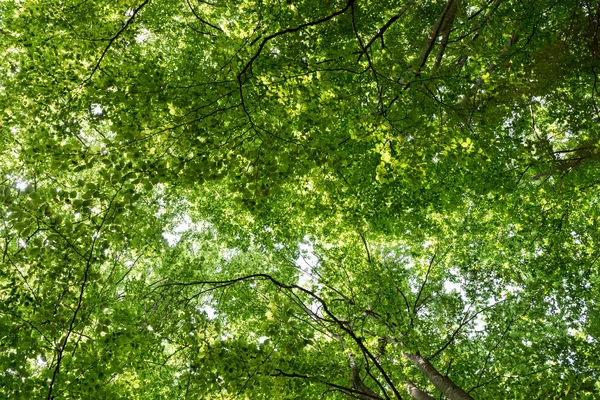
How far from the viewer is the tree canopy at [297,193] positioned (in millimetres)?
3797

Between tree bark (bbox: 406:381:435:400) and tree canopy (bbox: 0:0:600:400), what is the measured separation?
0.06 m

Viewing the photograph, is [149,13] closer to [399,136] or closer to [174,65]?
[174,65]

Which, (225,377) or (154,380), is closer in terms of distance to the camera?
(225,377)

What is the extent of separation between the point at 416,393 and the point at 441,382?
91cm

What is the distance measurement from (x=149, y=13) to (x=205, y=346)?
9350 millimetres

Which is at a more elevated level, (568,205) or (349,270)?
(568,205)

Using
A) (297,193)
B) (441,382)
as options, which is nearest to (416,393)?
(441,382)

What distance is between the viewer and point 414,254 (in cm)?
1136

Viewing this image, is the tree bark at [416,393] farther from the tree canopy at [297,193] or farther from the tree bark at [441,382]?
the tree bark at [441,382]

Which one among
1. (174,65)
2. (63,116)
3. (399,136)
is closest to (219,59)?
(399,136)

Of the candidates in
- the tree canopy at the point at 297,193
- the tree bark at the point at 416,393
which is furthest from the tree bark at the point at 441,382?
the tree bark at the point at 416,393

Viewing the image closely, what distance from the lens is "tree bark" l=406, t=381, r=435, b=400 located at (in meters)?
7.00

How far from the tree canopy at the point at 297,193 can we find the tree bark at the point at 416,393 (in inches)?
2.4

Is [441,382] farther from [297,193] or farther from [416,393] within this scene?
[297,193]
